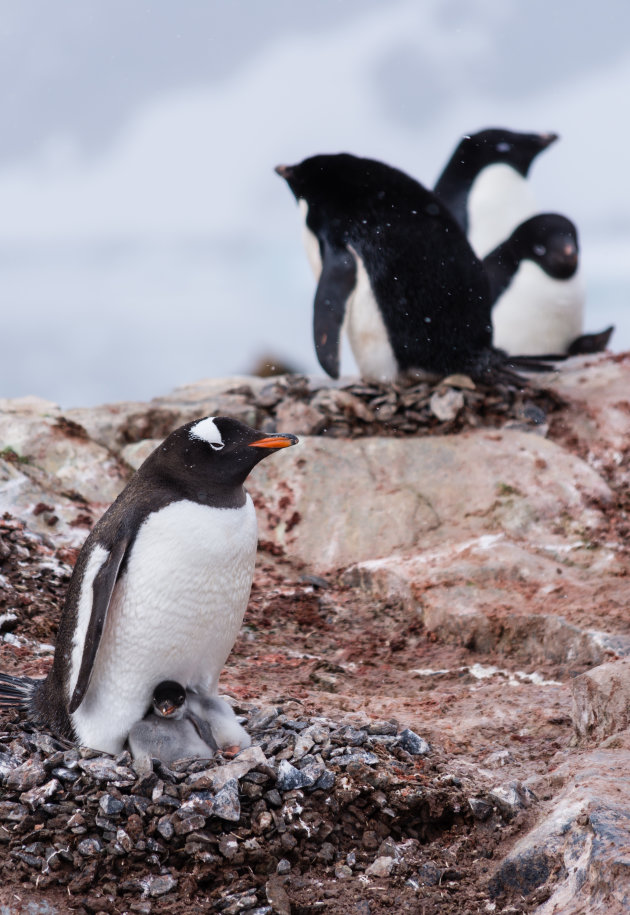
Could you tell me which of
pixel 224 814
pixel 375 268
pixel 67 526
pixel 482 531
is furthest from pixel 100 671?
pixel 375 268

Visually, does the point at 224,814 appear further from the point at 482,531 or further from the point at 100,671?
the point at 482,531

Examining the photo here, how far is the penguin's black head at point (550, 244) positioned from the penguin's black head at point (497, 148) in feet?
3.57

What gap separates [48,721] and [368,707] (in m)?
1.23

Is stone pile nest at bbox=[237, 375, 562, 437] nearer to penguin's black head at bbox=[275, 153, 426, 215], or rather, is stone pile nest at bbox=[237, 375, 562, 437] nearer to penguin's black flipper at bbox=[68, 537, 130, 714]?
penguin's black head at bbox=[275, 153, 426, 215]

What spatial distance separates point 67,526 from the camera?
5.36m

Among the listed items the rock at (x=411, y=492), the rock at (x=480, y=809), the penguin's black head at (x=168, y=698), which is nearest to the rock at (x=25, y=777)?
the penguin's black head at (x=168, y=698)

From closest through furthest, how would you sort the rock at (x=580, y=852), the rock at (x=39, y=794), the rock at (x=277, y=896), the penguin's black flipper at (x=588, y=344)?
the rock at (x=580, y=852) → the rock at (x=277, y=896) → the rock at (x=39, y=794) → the penguin's black flipper at (x=588, y=344)

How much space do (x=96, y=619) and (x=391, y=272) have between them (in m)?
4.50

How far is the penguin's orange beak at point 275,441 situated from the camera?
2689 mm

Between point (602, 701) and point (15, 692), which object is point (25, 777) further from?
point (602, 701)

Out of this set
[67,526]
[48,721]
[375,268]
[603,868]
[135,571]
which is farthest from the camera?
[375,268]

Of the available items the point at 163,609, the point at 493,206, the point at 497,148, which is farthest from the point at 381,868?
the point at 497,148

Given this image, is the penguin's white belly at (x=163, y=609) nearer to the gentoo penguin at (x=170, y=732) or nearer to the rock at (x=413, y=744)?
the gentoo penguin at (x=170, y=732)

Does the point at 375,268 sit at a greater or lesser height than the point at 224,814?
greater
